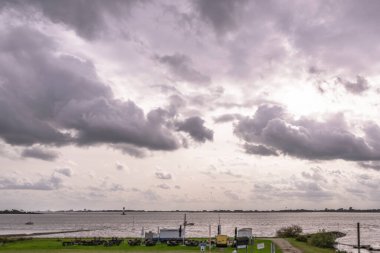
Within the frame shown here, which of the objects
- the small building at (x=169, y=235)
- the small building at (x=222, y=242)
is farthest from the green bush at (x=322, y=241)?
the small building at (x=169, y=235)

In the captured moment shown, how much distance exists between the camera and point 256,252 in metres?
54.9

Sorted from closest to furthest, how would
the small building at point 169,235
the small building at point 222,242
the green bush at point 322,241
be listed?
1. the small building at point 222,242
2. the small building at point 169,235
3. the green bush at point 322,241

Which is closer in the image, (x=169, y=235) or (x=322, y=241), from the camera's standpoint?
(x=169, y=235)

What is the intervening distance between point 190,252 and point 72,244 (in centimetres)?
2103

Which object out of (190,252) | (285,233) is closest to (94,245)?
(190,252)

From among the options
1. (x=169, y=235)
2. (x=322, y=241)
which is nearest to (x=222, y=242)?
(x=169, y=235)

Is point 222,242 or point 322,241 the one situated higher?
point 222,242

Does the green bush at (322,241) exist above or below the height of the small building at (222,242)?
below

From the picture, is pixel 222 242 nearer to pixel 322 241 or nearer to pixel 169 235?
pixel 169 235

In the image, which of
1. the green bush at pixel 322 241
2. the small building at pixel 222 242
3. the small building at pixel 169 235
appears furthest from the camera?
the green bush at pixel 322 241

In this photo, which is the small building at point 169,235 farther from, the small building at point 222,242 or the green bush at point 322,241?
the green bush at point 322,241

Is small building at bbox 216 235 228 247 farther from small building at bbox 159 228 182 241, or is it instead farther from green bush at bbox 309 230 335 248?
green bush at bbox 309 230 335 248

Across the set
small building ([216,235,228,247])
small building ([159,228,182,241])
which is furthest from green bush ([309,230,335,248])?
small building ([159,228,182,241])

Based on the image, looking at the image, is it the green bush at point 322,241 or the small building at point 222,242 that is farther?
the green bush at point 322,241
